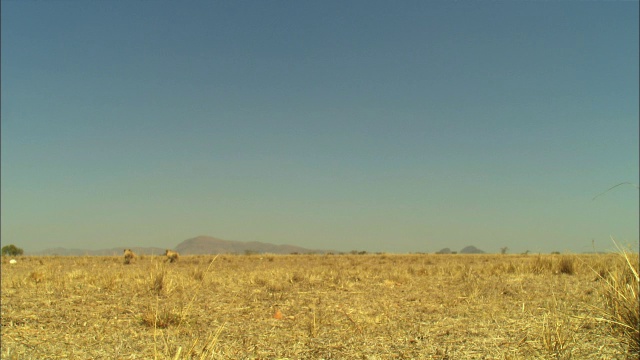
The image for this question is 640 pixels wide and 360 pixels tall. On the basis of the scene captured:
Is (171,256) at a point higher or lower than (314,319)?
lower

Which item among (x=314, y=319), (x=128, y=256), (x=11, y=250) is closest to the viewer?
(x=314, y=319)

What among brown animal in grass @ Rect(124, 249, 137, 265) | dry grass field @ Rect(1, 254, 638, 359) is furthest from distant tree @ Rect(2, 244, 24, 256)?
dry grass field @ Rect(1, 254, 638, 359)

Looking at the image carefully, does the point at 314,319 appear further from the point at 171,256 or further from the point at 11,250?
the point at 11,250

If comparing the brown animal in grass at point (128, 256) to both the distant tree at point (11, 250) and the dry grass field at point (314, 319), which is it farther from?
the distant tree at point (11, 250)

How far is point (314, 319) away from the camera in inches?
238

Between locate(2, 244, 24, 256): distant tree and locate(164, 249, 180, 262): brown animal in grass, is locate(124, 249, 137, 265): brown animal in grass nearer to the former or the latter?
locate(164, 249, 180, 262): brown animal in grass

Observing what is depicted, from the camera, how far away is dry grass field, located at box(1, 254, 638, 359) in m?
4.84

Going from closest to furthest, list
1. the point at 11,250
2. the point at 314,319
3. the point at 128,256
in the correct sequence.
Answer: the point at 314,319
the point at 128,256
the point at 11,250

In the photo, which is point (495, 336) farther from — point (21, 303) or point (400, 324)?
point (21, 303)

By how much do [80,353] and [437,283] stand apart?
8.18 metres

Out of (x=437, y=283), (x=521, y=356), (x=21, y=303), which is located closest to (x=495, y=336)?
(x=521, y=356)

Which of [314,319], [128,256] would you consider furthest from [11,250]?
[314,319]

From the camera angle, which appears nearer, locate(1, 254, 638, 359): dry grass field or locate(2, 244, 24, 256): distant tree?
locate(1, 254, 638, 359): dry grass field

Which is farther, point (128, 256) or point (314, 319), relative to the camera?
point (128, 256)
